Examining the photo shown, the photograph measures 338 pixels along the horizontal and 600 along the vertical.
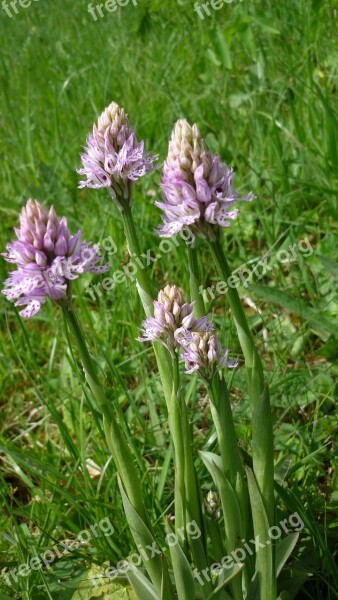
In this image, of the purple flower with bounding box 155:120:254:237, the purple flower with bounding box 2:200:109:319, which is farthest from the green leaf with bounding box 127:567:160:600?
the purple flower with bounding box 155:120:254:237

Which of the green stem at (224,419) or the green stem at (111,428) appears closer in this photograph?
the green stem at (111,428)

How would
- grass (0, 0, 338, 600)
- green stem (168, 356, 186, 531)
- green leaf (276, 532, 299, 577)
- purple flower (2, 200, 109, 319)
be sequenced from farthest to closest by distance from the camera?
grass (0, 0, 338, 600) → green leaf (276, 532, 299, 577) → green stem (168, 356, 186, 531) → purple flower (2, 200, 109, 319)

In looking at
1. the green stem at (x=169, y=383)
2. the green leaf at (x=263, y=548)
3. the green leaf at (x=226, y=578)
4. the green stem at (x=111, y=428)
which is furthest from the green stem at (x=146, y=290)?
the green leaf at (x=226, y=578)

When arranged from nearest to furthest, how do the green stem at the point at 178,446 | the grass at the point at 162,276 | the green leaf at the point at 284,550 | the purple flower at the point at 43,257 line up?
the purple flower at the point at 43,257, the green stem at the point at 178,446, the green leaf at the point at 284,550, the grass at the point at 162,276

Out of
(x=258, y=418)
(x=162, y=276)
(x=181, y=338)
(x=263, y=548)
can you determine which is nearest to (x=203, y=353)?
(x=181, y=338)

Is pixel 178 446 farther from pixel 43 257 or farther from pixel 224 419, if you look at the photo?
A: pixel 43 257

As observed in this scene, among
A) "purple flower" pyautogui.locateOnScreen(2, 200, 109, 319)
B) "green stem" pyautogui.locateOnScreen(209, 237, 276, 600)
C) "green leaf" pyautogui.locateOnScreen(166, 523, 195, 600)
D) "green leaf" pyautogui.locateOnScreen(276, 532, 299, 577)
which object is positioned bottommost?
"green leaf" pyautogui.locateOnScreen(276, 532, 299, 577)

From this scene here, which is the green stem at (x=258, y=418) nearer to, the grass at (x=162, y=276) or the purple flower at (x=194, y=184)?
the purple flower at (x=194, y=184)

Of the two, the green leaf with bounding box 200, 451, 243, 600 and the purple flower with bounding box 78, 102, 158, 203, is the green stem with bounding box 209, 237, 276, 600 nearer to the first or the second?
the green leaf with bounding box 200, 451, 243, 600
